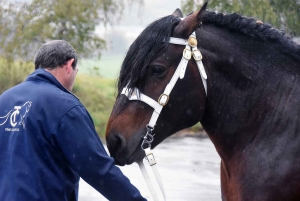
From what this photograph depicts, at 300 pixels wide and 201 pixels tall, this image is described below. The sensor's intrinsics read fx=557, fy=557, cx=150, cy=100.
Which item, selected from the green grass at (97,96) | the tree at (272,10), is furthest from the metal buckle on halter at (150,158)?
the green grass at (97,96)

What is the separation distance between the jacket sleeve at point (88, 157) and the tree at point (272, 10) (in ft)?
33.1

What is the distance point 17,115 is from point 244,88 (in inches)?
53.8

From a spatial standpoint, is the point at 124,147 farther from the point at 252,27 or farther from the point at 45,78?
the point at 252,27

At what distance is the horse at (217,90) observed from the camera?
3.26 m

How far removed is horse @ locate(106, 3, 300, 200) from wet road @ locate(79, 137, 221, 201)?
584cm

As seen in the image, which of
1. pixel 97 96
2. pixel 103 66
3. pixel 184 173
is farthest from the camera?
pixel 103 66

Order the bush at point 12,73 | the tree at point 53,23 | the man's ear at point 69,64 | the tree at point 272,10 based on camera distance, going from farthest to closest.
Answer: the bush at point 12,73, the tree at point 53,23, the tree at point 272,10, the man's ear at point 69,64

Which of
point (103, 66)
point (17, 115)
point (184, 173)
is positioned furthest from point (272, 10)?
point (103, 66)

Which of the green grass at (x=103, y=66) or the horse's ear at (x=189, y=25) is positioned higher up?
the horse's ear at (x=189, y=25)

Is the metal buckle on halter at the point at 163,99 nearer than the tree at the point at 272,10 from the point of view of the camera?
Yes

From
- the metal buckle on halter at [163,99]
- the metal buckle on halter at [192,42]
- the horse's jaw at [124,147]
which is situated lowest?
the horse's jaw at [124,147]

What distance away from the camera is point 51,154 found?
128 inches

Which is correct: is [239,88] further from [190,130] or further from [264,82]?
[190,130]

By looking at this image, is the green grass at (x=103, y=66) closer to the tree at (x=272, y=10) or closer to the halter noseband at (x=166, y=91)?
the tree at (x=272, y=10)
